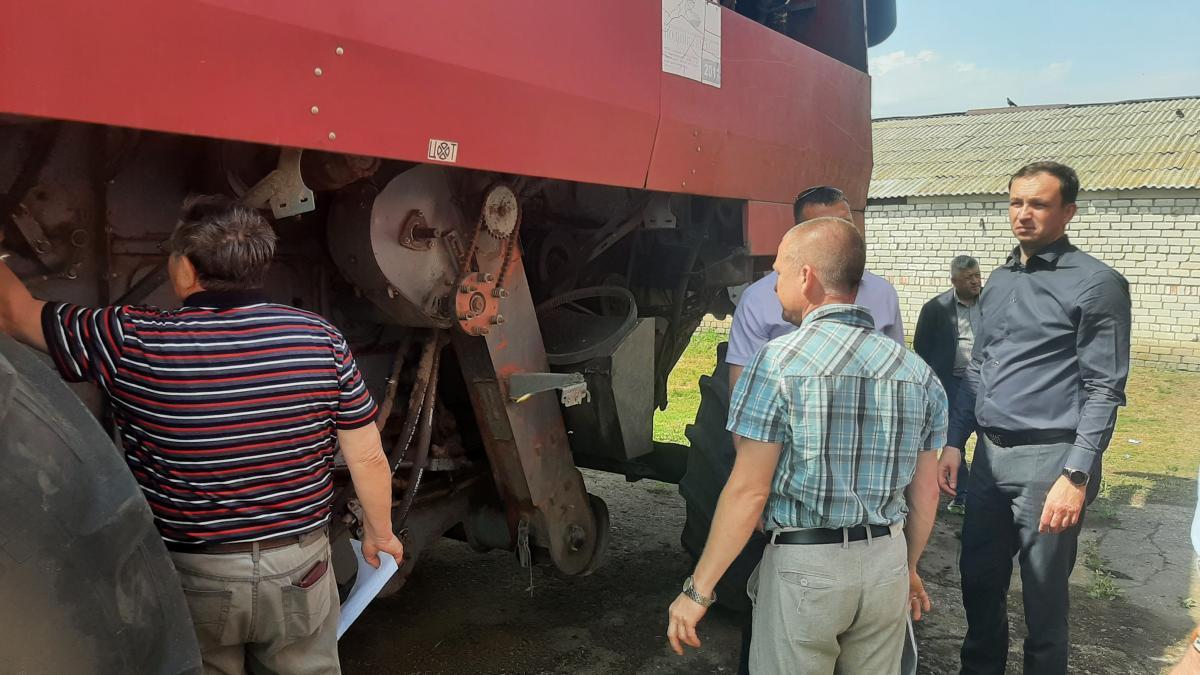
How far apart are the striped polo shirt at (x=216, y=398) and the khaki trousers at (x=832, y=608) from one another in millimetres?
1037

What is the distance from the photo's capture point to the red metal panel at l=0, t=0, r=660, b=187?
1232mm

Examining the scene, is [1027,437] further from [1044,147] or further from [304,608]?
[1044,147]

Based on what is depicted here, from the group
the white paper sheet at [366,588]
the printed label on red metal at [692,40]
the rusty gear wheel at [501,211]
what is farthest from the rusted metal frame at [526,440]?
the printed label on red metal at [692,40]

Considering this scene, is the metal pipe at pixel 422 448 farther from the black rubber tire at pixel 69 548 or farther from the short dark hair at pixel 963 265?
the short dark hair at pixel 963 265

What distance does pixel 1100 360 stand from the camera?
2.59 meters

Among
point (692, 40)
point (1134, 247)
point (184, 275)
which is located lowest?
point (184, 275)

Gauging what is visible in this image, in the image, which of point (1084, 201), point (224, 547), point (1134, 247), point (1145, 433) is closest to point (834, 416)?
point (224, 547)

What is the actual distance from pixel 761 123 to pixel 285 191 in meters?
1.74

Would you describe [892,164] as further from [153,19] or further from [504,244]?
[153,19]

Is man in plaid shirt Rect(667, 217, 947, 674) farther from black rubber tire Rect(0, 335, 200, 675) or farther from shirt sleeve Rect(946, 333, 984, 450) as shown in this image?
shirt sleeve Rect(946, 333, 984, 450)

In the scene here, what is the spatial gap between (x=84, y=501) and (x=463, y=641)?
226 cm

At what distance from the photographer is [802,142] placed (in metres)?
3.25

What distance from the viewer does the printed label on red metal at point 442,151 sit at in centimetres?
181

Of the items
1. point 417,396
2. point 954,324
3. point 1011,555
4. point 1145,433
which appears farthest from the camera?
point 1145,433
